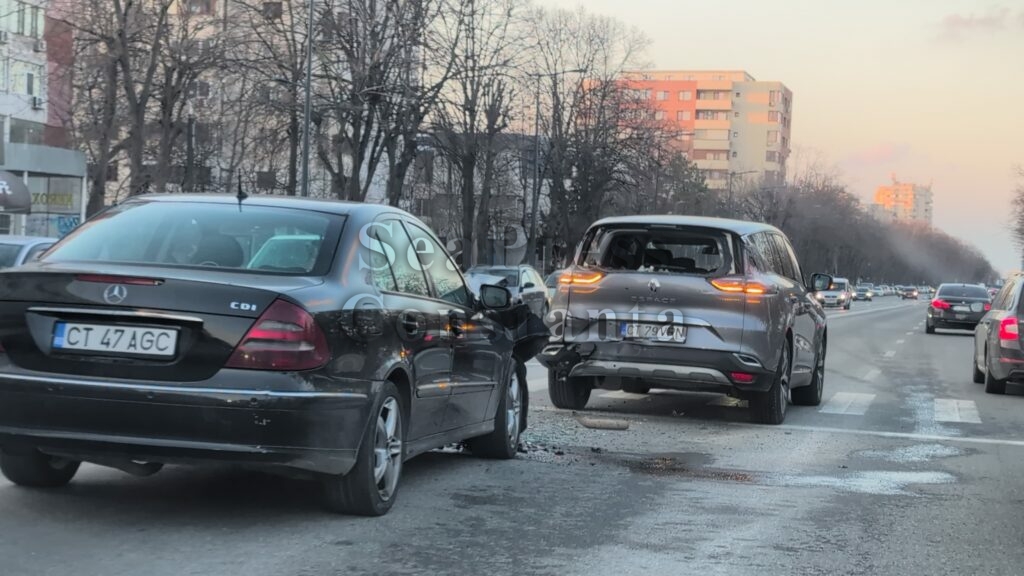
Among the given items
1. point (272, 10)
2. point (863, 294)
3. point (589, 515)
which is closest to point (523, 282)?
point (272, 10)

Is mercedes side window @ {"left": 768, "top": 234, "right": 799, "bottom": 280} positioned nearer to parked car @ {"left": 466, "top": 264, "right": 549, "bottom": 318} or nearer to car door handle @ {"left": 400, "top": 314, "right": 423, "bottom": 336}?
car door handle @ {"left": 400, "top": 314, "right": 423, "bottom": 336}

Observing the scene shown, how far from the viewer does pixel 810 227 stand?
11788cm

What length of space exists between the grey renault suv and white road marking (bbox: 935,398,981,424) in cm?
201

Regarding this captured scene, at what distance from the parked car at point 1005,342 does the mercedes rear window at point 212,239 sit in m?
10.7

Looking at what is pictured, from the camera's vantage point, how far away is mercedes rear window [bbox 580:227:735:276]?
33.1 ft

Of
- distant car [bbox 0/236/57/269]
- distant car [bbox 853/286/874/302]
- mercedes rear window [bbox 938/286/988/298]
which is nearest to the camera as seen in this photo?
distant car [bbox 0/236/57/269]

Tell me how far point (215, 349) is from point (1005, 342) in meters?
11.7

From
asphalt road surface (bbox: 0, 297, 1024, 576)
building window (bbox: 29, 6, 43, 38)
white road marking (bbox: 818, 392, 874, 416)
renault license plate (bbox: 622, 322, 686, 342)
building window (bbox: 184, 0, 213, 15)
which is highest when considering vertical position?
building window (bbox: 29, 6, 43, 38)

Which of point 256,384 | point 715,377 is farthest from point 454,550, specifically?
point 715,377

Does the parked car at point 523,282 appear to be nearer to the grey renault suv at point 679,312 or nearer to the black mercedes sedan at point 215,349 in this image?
the grey renault suv at point 679,312

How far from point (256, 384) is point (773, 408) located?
6.49m

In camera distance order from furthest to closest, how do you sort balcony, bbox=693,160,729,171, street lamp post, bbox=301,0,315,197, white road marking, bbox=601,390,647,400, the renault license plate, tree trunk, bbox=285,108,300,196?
balcony, bbox=693,160,729,171, tree trunk, bbox=285,108,300,196, street lamp post, bbox=301,0,315,197, white road marking, bbox=601,390,647,400, the renault license plate

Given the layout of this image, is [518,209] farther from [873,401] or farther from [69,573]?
[69,573]

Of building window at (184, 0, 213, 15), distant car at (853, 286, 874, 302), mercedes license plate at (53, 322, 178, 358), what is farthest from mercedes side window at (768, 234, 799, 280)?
distant car at (853, 286, 874, 302)
